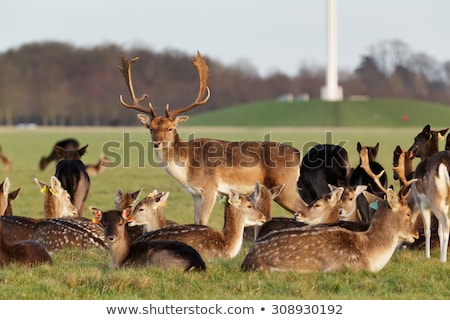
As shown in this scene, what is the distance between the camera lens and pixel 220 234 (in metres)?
8.20

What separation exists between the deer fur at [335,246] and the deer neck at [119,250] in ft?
3.30

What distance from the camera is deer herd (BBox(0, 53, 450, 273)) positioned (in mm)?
7207

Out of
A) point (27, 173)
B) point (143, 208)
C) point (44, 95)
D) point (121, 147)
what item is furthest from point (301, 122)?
point (143, 208)

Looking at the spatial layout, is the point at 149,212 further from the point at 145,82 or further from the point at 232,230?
the point at 145,82

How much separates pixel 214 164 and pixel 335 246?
3.88 metres

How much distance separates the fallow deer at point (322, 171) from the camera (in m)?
11.5

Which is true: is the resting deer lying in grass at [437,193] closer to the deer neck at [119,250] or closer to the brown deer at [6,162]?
the deer neck at [119,250]

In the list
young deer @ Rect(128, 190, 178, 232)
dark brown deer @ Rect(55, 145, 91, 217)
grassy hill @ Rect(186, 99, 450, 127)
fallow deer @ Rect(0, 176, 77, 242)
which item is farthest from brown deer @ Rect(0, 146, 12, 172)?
grassy hill @ Rect(186, 99, 450, 127)

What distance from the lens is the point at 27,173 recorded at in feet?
79.8

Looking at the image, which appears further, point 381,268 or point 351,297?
point 381,268

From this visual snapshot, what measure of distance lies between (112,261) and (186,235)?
2.88 ft

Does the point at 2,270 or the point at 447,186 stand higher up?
the point at 447,186

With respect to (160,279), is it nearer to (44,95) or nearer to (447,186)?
(447,186)
